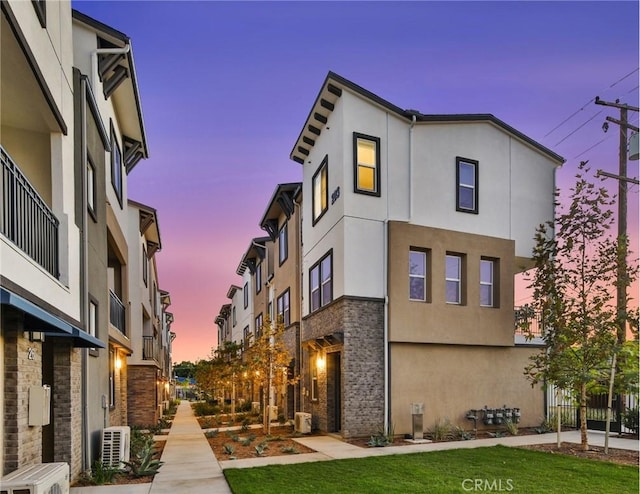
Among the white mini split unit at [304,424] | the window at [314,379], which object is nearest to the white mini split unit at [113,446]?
the white mini split unit at [304,424]

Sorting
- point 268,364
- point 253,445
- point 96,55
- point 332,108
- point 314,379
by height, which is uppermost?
point 332,108

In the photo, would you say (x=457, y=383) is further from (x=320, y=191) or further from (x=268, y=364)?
(x=320, y=191)

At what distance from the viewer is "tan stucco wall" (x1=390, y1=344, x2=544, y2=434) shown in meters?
15.3

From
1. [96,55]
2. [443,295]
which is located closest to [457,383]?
[443,295]

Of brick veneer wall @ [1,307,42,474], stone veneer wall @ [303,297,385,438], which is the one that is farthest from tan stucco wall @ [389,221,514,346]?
brick veneer wall @ [1,307,42,474]

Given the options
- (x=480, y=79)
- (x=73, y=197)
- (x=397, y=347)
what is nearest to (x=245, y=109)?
(x=480, y=79)

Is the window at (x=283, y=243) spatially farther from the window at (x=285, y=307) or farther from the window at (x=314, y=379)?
the window at (x=314, y=379)

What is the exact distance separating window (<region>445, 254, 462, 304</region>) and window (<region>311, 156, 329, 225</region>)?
4.31 m

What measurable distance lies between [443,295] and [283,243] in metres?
10.1

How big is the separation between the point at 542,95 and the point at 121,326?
16.0 metres

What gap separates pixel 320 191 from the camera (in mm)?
18094

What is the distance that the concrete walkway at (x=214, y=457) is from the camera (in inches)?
363

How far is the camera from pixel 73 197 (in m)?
9.30

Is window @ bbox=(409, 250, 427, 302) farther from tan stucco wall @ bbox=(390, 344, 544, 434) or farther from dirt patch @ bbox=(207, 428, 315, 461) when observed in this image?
dirt patch @ bbox=(207, 428, 315, 461)
